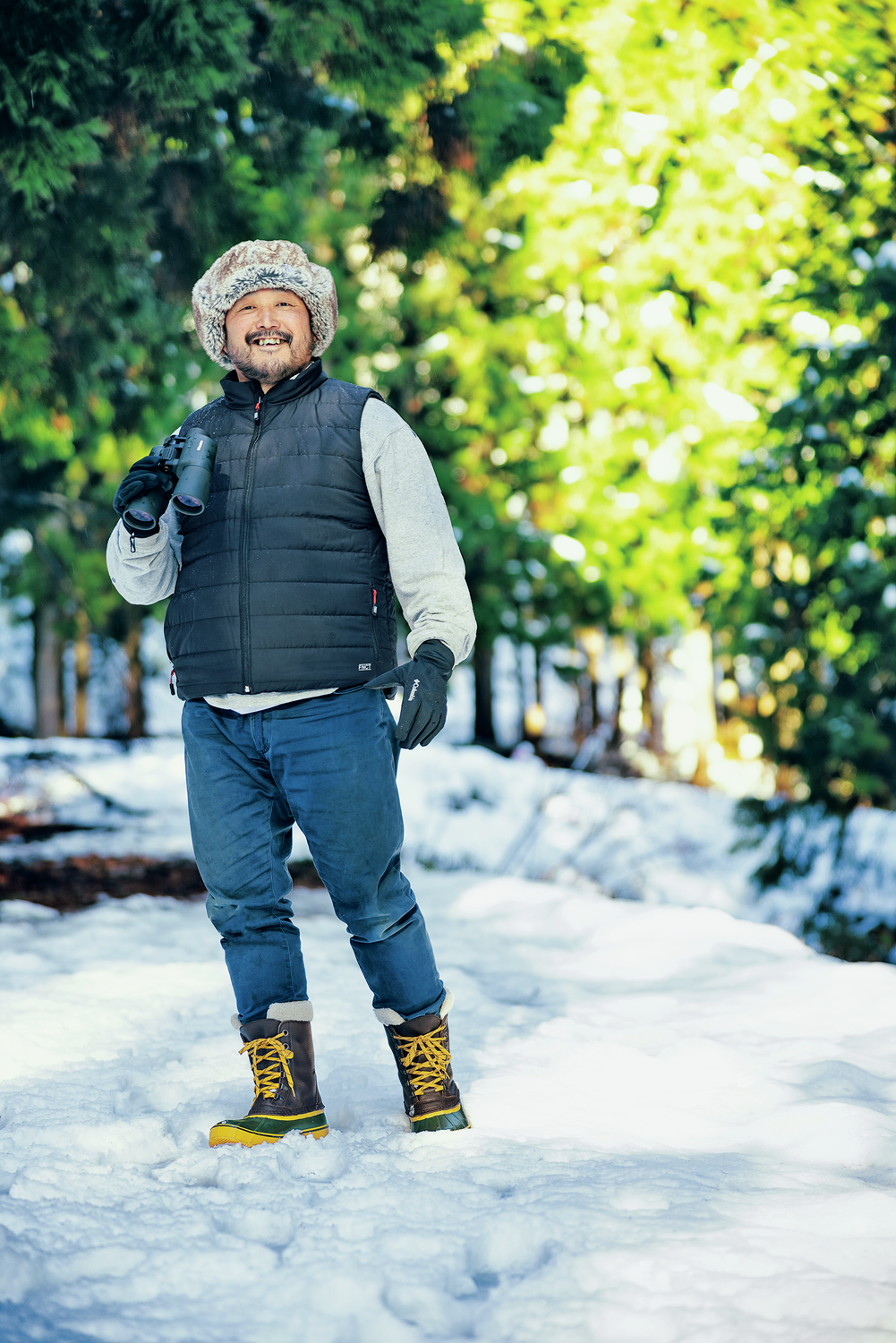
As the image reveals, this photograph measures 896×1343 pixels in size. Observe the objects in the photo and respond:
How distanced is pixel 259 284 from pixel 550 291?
941 cm

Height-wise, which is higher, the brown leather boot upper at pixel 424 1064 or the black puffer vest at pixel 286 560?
the black puffer vest at pixel 286 560

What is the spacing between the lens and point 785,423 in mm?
6621

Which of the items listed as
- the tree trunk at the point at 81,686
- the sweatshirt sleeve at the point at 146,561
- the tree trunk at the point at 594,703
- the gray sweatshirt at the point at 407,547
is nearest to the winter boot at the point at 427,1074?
the gray sweatshirt at the point at 407,547

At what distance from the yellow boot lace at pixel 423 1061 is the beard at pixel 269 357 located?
153cm

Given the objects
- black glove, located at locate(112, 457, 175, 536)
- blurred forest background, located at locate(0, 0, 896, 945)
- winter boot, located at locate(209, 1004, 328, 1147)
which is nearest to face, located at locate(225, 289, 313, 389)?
black glove, located at locate(112, 457, 175, 536)

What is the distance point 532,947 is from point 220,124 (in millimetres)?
3806

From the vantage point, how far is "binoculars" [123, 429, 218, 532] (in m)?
2.29

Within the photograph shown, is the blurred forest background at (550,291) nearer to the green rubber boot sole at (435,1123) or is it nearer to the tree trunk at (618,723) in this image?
the tree trunk at (618,723)

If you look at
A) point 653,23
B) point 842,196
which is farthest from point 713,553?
point 653,23

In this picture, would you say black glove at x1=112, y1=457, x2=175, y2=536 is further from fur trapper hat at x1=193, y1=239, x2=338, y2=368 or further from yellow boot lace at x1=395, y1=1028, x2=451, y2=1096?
yellow boot lace at x1=395, y1=1028, x2=451, y2=1096

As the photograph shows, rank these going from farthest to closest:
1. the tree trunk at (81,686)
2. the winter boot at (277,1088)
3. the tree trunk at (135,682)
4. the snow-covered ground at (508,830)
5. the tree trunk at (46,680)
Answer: the tree trunk at (81,686), the tree trunk at (135,682), the tree trunk at (46,680), the snow-covered ground at (508,830), the winter boot at (277,1088)

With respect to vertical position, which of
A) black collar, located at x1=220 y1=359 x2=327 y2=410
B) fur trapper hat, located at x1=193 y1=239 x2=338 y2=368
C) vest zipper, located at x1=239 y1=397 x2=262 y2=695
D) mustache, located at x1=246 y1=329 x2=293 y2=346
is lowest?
vest zipper, located at x1=239 y1=397 x2=262 y2=695

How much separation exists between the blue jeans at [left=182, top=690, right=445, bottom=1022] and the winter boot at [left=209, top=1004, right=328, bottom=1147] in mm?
55

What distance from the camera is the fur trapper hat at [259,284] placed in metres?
2.49
